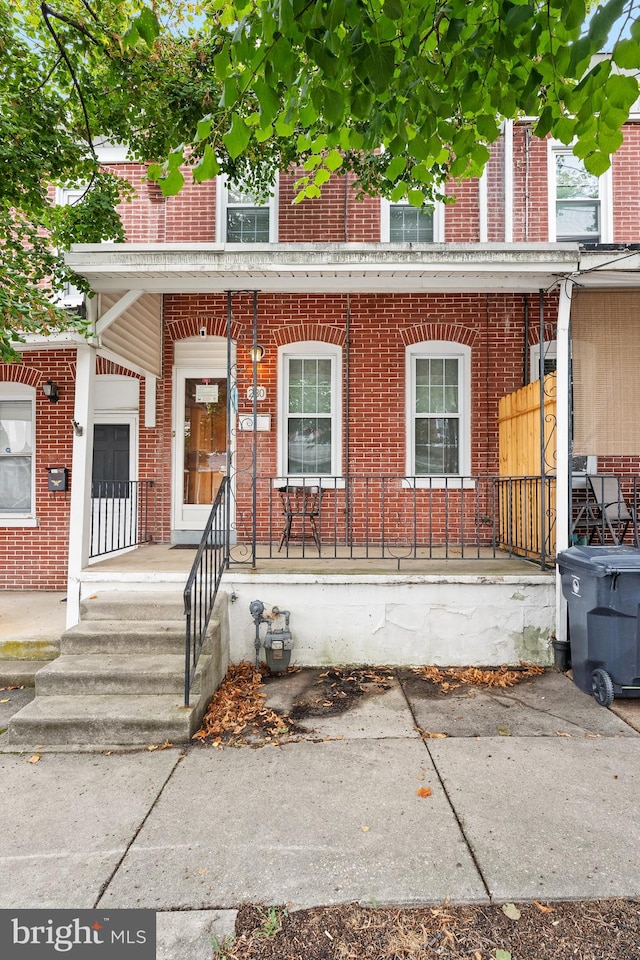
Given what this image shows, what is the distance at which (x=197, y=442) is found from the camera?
7.22 metres

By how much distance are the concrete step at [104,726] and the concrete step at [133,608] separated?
3.30ft

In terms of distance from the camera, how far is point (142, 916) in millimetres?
A: 2162

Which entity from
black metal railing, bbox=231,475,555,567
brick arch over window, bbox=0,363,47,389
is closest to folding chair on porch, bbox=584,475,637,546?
black metal railing, bbox=231,475,555,567

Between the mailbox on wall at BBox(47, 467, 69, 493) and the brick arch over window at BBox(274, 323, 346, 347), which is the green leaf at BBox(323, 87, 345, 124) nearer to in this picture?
the brick arch over window at BBox(274, 323, 346, 347)

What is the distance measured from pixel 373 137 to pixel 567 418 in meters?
3.13

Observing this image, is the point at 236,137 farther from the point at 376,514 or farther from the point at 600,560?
the point at 376,514

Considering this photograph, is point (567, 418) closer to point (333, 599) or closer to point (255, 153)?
point (333, 599)

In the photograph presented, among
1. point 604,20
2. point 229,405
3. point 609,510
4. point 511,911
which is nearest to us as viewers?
point 604,20

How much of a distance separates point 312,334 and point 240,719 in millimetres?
4832

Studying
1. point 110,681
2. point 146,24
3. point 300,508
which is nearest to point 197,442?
point 300,508

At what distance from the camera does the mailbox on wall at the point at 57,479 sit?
7.00 metres

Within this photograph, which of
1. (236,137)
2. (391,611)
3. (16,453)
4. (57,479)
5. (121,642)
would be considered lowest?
(121,642)

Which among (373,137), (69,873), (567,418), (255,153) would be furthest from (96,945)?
(255,153)

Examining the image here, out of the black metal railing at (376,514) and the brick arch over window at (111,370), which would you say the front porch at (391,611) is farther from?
the brick arch over window at (111,370)
